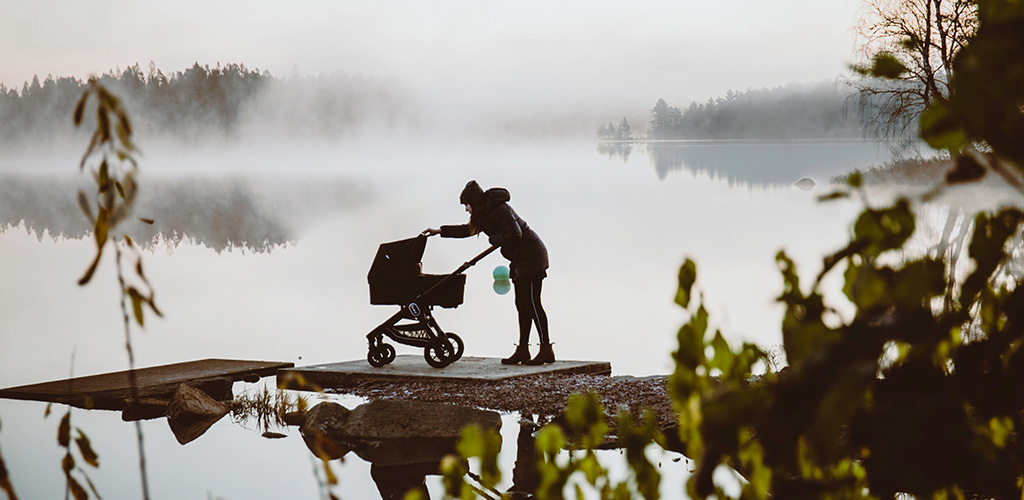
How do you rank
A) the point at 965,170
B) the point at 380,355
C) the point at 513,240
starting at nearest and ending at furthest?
the point at 965,170 < the point at 513,240 < the point at 380,355

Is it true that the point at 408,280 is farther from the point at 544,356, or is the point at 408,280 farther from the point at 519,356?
the point at 544,356

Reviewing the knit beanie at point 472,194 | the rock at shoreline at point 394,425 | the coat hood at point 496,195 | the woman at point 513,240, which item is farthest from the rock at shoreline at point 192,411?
the coat hood at point 496,195

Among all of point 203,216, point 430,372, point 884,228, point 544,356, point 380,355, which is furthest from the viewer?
point 203,216

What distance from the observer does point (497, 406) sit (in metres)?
7.82

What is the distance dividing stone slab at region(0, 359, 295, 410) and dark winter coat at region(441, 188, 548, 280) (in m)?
2.33

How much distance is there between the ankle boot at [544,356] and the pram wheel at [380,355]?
1.27 meters

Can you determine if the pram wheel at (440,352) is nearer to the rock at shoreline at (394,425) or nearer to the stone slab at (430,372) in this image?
the stone slab at (430,372)

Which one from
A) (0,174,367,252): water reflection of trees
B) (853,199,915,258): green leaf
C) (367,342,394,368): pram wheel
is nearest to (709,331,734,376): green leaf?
(853,199,915,258): green leaf

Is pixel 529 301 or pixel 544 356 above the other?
pixel 529 301

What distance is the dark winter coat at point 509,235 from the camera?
367 inches

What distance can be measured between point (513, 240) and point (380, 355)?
1.68 m

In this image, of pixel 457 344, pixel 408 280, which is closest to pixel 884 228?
pixel 408 280

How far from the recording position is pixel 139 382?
9445 mm

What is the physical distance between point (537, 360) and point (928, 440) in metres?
8.88
